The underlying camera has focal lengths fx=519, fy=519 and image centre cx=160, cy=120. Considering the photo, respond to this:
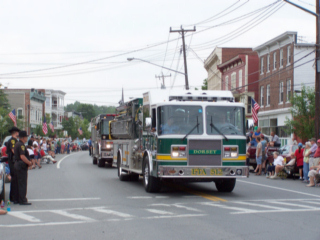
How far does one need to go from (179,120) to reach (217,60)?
49975mm

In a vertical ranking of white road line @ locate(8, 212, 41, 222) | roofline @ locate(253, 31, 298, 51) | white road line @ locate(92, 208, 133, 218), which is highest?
roofline @ locate(253, 31, 298, 51)

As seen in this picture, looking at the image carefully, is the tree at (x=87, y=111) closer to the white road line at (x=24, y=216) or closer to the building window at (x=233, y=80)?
the building window at (x=233, y=80)

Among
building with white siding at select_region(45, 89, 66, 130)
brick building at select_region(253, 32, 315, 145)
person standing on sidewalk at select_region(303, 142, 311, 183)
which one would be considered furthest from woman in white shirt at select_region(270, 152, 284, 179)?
building with white siding at select_region(45, 89, 66, 130)

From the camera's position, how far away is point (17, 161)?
1205cm

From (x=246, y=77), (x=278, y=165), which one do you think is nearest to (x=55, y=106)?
(x=246, y=77)

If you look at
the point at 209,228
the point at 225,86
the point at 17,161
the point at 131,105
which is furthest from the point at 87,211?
the point at 225,86

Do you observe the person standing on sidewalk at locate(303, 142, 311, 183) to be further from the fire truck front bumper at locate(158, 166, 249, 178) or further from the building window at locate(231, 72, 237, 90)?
the building window at locate(231, 72, 237, 90)

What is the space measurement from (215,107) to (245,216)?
4.26 m

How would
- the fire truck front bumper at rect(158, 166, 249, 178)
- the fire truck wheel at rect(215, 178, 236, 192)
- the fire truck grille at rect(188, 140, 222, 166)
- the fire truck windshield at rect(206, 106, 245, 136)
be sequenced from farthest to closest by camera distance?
the fire truck wheel at rect(215, 178, 236, 192)
the fire truck windshield at rect(206, 106, 245, 136)
the fire truck grille at rect(188, 140, 222, 166)
the fire truck front bumper at rect(158, 166, 249, 178)

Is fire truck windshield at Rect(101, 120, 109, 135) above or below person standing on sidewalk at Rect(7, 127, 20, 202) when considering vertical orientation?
above

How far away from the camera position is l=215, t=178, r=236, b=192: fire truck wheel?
14.9 meters

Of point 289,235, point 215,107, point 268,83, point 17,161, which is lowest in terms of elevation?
point 289,235

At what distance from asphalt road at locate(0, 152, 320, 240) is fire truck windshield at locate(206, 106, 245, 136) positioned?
5.79 ft

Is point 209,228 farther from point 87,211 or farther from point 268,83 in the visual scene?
point 268,83
